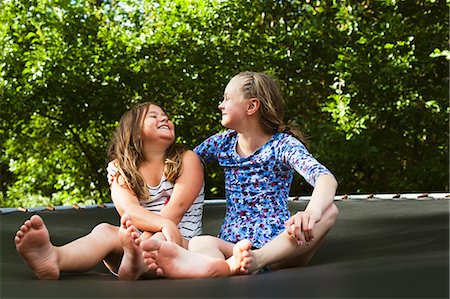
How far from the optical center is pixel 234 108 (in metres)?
1.96

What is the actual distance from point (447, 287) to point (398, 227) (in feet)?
3.67

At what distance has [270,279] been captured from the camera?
4.73ft

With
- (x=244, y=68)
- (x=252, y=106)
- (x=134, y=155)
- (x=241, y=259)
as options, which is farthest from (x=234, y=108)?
(x=244, y=68)

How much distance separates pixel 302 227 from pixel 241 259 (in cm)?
15

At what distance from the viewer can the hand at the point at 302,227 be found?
1.56m

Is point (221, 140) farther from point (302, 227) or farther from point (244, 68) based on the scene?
point (244, 68)

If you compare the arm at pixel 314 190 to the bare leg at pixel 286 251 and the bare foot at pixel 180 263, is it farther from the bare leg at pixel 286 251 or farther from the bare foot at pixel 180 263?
the bare foot at pixel 180 263

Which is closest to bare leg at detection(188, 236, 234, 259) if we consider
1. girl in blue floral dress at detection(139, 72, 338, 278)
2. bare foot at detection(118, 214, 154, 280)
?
girl in blue floral dress at detection(139, 72, 338, 278)

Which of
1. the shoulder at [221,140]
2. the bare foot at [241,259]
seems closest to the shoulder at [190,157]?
the shoulder at [221,140]

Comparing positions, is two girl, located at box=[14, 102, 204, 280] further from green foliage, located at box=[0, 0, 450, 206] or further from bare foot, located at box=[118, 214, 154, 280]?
green foliage, located at box=[0, 0, 450, 206]

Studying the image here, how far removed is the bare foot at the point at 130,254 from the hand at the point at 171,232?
154 mm

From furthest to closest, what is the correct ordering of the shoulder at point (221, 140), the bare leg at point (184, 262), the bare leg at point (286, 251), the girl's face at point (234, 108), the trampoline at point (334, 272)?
the shoulder at point (221, 140), the girl's face at point (234, 108), the bare leg at point (286, 251), the bare leg at point (184, 262), the trampoline at point (334, 272)

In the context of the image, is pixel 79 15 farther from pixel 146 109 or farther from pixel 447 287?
pixel 447 287

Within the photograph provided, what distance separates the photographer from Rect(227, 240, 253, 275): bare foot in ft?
4.97
